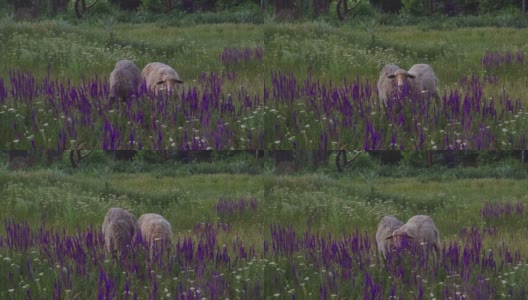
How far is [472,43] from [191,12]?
6127mm

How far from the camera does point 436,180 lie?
13344 mm

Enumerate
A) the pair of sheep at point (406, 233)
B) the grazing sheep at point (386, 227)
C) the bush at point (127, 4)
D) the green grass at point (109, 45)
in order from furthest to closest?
the bush at point (127, 4) → the green grass at point (109, 45) → the grazing sheep at point (386, 227) → the pair of sheep at point (406, 233)

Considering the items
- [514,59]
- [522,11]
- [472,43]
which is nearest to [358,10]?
[472,43]

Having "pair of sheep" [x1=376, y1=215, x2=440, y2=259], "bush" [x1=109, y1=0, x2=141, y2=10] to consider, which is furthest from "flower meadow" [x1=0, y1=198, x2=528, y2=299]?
"bush" [x1=109, y1=0, x2=141, y2=10]

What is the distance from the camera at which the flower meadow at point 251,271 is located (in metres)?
8.85

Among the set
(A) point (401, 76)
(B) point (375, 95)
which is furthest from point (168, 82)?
(A) point (401, 76)

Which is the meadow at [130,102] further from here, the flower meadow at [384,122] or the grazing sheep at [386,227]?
the grazing sheep at [386,227]

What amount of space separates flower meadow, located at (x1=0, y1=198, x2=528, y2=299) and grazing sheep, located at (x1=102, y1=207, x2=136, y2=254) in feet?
2.08

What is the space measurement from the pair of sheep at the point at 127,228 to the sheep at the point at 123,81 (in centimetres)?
141

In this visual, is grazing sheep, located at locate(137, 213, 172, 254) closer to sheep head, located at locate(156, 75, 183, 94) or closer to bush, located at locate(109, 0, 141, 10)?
sheep head, located at locate(156, 75, 183, 94)

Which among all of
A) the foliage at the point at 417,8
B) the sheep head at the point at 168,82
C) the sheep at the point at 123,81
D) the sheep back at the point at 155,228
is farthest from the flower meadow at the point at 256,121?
the foliage at the point at 417,8

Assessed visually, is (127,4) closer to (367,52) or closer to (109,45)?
(109,45)

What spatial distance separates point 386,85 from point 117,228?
12.5 ft

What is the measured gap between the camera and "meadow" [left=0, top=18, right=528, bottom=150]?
10312 millimetres
